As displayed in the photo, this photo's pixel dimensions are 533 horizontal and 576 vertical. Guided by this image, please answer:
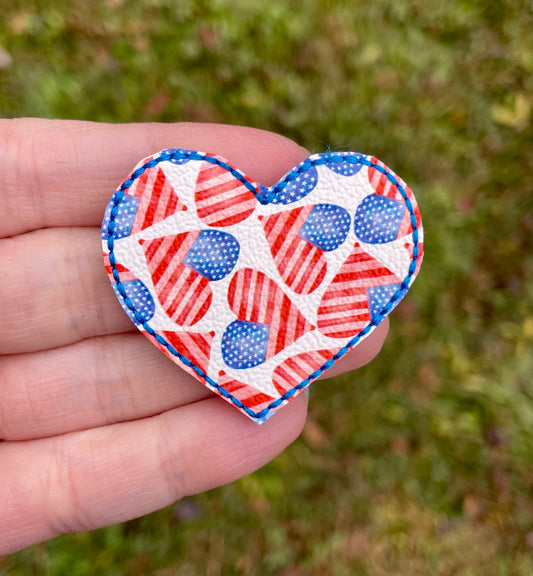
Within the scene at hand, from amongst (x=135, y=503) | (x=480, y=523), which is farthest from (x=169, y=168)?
(x=480, y=523)

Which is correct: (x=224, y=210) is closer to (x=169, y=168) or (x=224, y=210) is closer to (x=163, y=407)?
(x=169, y=168)

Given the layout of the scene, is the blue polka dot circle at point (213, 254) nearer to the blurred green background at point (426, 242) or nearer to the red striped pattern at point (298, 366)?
the red striped pattern at point (298, 366)

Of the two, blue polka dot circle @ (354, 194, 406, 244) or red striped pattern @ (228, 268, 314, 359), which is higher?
blue polka dot circle @ (354, 194, 406, 244)

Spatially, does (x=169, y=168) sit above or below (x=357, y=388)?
above

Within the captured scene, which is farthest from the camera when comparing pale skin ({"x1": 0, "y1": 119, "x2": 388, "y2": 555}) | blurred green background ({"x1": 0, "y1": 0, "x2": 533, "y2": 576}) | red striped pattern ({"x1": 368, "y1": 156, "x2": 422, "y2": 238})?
blurred green background ({"x1": 0, "y1": 0, "x2": 533, "y2": 576})

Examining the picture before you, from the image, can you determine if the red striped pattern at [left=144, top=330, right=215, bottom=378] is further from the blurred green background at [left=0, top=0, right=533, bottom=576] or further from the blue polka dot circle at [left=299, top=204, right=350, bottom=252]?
the blurred green background at [left=0, top=0, right=533, bottom=576]

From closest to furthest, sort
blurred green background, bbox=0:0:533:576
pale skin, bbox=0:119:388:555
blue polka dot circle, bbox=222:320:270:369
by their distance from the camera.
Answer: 1. blue polka dot circle, bbox=222:320:270:369
2. pale skin, bbox=0:119:388:555
3. blurred green background, bbox=0:0:533:576

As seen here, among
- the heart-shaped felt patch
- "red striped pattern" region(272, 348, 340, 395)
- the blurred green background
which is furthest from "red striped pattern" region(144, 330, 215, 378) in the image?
the blurred green background
